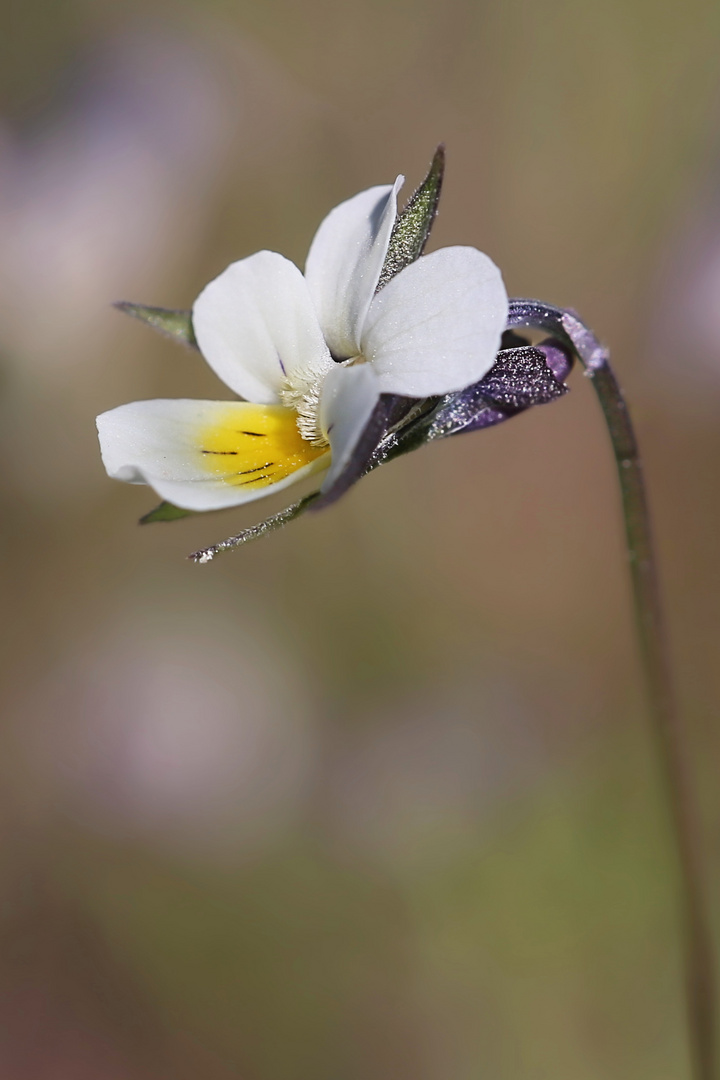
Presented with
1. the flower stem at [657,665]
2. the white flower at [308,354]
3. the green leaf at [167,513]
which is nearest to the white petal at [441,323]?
the white flower at [308,354]

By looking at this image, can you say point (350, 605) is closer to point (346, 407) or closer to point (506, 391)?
point (506, 391)

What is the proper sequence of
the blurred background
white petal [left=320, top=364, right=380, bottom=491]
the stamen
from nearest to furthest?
white petal [left=320, top=364, right=380, bottom=491], the stamen, the blurred background

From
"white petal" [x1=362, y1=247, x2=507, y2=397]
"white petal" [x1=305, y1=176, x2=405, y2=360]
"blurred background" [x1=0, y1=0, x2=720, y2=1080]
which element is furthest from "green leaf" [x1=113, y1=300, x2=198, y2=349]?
"blurred background" [x1=0, y1=0, x2=720, y2=1080]

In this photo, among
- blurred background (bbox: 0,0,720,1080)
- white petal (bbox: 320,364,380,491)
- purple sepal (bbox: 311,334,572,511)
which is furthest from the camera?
blurred background (bbox: 0,0,720,1080)

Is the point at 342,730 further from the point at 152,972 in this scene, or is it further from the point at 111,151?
the point at 111,151

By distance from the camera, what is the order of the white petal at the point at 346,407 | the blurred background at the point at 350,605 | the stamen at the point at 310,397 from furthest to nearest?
the blurred background at the point at 350,605 < the stamen at the point at 310,397 < the white petal at the point at 346,407

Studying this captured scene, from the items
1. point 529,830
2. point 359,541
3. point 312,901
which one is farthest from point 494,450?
point 312,901

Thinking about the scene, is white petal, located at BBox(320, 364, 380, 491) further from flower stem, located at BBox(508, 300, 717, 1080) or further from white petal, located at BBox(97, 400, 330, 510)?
flower stem, located at BBox(508, 300, 717, 1080)

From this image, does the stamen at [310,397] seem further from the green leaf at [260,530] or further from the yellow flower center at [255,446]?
the green leaf at [260,530]
